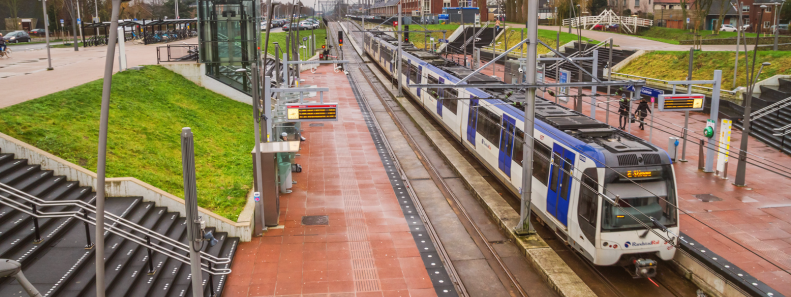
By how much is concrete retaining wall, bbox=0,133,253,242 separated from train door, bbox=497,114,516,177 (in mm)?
7092

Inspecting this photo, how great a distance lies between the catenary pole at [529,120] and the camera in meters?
13.1

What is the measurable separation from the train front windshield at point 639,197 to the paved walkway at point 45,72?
16278 mm

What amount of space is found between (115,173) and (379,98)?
75.6 ft

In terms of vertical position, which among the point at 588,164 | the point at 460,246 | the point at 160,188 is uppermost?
the point at 588,164

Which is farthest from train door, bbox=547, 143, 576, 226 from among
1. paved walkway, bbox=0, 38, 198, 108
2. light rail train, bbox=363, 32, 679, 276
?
paved walkway, bbox=0, 38, 198, 108

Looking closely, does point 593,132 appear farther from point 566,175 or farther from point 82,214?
point 82,214

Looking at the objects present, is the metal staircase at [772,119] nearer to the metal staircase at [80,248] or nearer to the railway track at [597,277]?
the railway track at [597,277]

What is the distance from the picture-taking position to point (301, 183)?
1853cm

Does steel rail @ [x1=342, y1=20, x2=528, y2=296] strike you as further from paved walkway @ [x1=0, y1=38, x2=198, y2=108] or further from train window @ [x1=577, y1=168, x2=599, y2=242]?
paved walkway @ [x1=0, y1=38, x2=198, y2=108]

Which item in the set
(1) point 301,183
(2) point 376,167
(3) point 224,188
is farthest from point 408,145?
(3) point 224,188

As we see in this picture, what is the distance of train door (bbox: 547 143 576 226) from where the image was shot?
1270cm

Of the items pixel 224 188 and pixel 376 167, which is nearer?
pixel 224 188

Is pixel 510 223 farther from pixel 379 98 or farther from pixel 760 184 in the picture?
pixel 379 98

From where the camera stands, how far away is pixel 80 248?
10.7 metres
